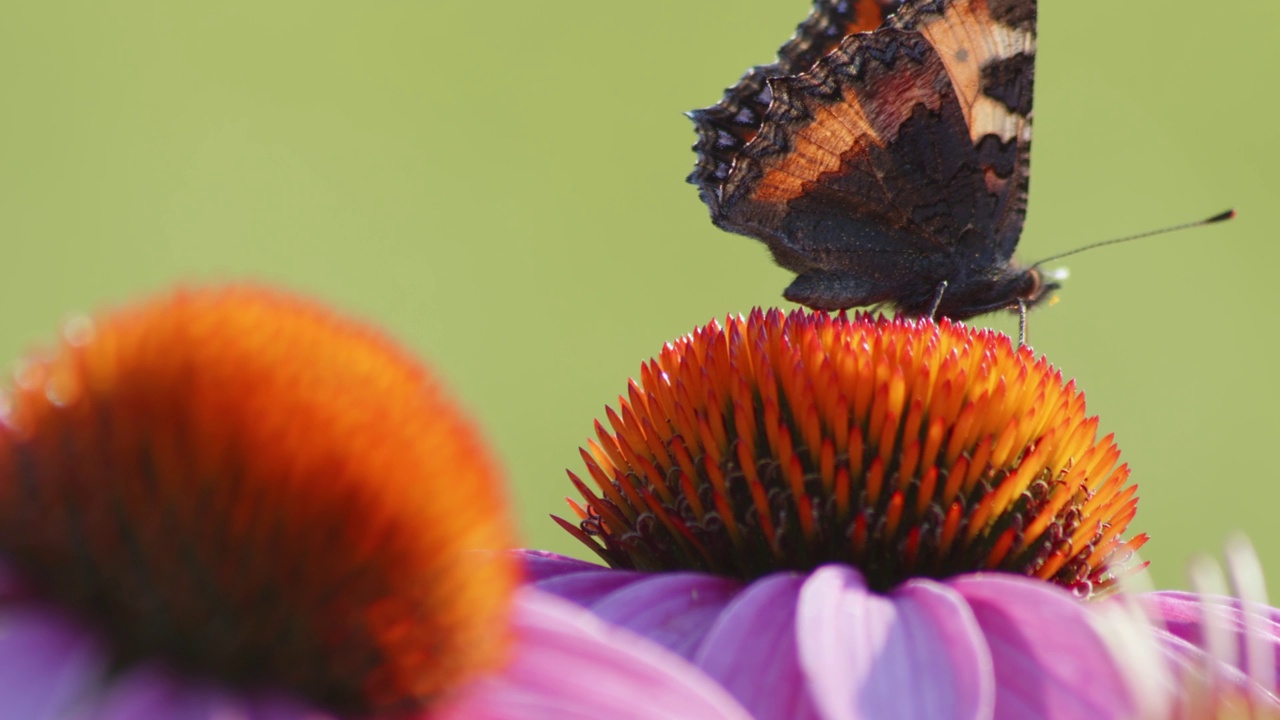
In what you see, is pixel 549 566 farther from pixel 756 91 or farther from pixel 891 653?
pixel 756 91

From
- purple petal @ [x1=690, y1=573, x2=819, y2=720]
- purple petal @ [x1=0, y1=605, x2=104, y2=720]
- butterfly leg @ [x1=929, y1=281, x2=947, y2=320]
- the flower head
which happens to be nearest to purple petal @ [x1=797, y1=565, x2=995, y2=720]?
purple petal @ [x1=690, y1=573, x2=819, y2=720]

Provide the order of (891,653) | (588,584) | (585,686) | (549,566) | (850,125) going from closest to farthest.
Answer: (585,686)
(891,653)
(588,584)
(549,566)
(850,125)

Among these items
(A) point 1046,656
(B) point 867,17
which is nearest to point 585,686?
(A) point 1046,656

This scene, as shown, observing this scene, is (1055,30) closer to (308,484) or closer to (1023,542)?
(1023,542)

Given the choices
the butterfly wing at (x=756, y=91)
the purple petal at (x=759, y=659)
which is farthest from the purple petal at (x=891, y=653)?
the butterfly wing at (x=756, y=91)

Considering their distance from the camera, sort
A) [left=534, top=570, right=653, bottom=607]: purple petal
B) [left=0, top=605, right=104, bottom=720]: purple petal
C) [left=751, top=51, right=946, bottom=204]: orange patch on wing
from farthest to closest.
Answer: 1. [left=751, top=51, right=946, bottom=204]: orange patch on wing
2. [left=534, top=570, right=653, bottom=607]: purple petal
3. [left=0, top=605, right=104, bottom=720]: purple petal

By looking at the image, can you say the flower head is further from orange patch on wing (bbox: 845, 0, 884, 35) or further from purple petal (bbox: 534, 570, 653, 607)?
orange patch on wing (bbox: 845, 0, 884, 35)

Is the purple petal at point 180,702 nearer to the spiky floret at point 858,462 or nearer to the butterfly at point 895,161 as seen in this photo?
the spiky floret at point 858,462
